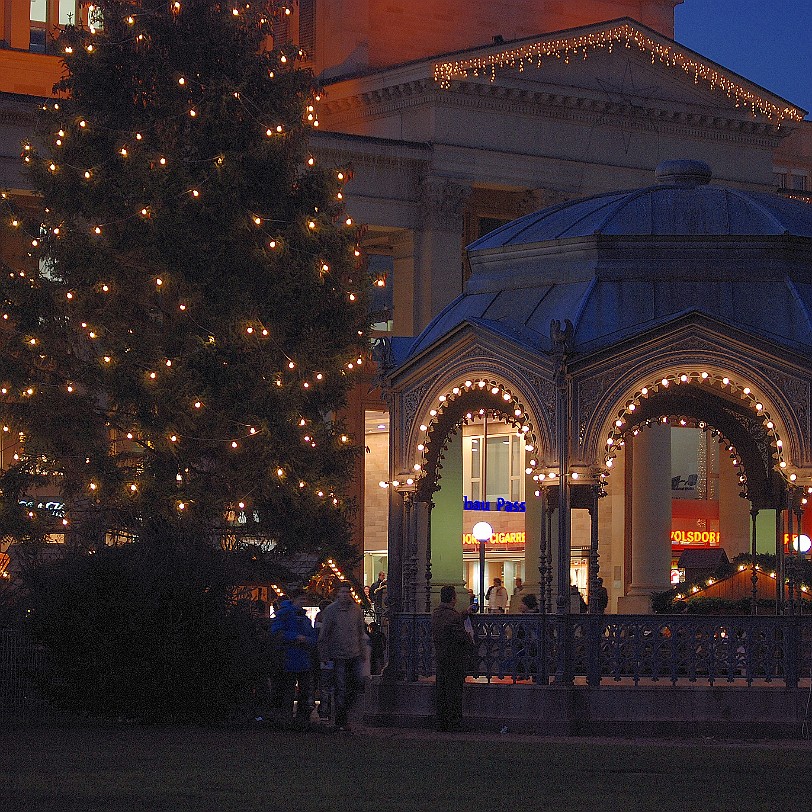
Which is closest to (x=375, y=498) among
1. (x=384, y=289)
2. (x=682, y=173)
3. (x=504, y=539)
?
(x=504, y=539)

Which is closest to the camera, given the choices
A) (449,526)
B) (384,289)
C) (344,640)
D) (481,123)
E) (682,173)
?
(344,640)

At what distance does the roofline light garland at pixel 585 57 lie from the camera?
50.1 m

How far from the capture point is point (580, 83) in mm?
52062

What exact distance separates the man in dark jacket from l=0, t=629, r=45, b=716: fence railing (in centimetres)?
419

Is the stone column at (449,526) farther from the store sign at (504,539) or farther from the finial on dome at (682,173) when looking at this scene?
the finial on dome at (682,173)

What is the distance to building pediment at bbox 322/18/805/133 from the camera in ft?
165

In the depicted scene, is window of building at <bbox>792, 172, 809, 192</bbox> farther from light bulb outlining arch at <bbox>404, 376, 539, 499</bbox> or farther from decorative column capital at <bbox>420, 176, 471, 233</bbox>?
light bulb outlining arch at <bbox>404, 376, 539, 499</bbox>

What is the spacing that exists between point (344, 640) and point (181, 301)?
37.9ft

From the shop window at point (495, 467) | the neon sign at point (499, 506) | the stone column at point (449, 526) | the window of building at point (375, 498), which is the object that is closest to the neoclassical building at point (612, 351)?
the stone column at point (449, 526)

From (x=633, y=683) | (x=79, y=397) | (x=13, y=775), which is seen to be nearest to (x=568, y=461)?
(x=633, y=683)

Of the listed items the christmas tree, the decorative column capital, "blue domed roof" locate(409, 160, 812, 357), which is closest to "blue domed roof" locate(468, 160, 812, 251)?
"blue domed roof" locate(409, 160, 812, 357)

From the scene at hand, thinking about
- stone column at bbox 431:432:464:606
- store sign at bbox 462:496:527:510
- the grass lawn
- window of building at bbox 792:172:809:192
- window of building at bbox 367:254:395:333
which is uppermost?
window of building at bbox 792:172:809:192

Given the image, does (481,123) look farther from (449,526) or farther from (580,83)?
(449,526)

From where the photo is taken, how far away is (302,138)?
3481 centimetres
